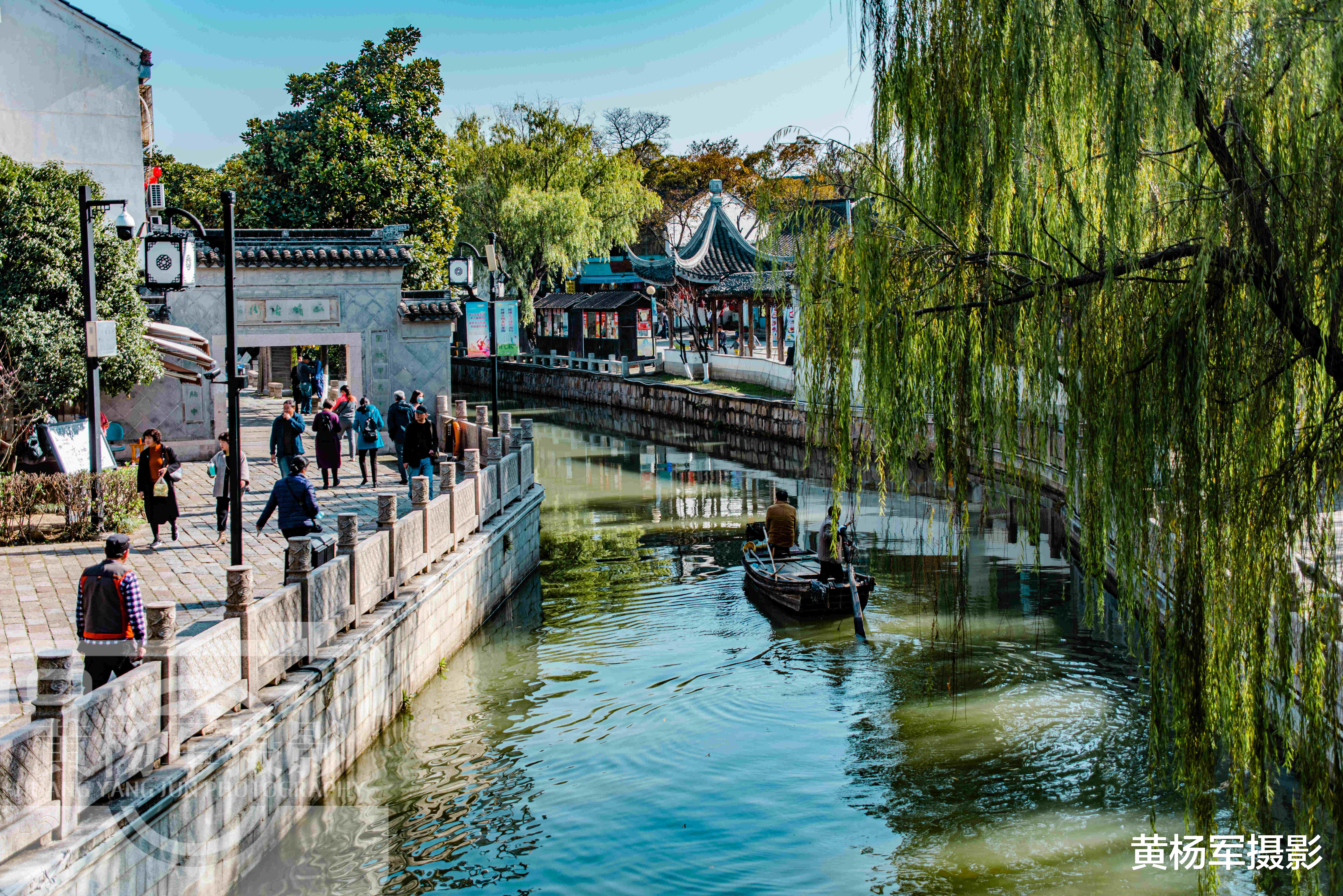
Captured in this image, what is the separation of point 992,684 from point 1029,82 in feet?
25.6

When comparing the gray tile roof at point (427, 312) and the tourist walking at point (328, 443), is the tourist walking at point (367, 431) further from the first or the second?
the gray tile roof at point (427, 312)

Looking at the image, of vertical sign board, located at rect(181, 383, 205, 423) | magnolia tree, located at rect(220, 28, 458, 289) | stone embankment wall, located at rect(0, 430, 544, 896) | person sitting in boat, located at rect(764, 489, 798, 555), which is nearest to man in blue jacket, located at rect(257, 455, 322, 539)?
stone embankment wall, located at rect(0, 430, 544, 896)

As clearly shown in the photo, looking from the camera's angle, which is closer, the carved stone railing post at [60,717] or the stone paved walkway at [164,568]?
the carved stone railing post at [60,717]

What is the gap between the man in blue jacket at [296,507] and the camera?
36.6ft

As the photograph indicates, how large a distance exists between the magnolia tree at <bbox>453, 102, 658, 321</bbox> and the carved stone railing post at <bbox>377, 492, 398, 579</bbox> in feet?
126

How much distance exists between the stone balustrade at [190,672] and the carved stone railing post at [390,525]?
0.01 metres

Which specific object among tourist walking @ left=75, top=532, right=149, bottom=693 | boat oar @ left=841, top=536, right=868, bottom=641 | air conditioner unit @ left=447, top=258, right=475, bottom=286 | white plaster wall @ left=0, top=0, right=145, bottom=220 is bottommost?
boat oar @ left=841, top=536, right=868, bottom=641

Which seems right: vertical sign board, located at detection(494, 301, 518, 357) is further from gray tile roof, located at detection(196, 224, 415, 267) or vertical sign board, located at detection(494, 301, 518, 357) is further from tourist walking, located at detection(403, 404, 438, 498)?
tourist walking, located at detection(403, 404, 438, 498)

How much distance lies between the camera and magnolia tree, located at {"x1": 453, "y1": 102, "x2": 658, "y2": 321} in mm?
48438

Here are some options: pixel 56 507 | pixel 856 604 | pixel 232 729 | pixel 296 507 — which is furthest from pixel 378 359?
pixel 232 729

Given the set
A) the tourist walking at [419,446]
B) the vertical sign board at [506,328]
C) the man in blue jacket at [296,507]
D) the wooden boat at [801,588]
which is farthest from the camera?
the vertical sign board at [506,328]

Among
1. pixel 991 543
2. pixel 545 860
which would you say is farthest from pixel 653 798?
pixel 991 543

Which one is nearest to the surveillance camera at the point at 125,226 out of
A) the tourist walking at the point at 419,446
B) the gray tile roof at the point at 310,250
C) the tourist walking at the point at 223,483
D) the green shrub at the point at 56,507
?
the tourist walking at the point at 223,483

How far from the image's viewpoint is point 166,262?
1426cm
